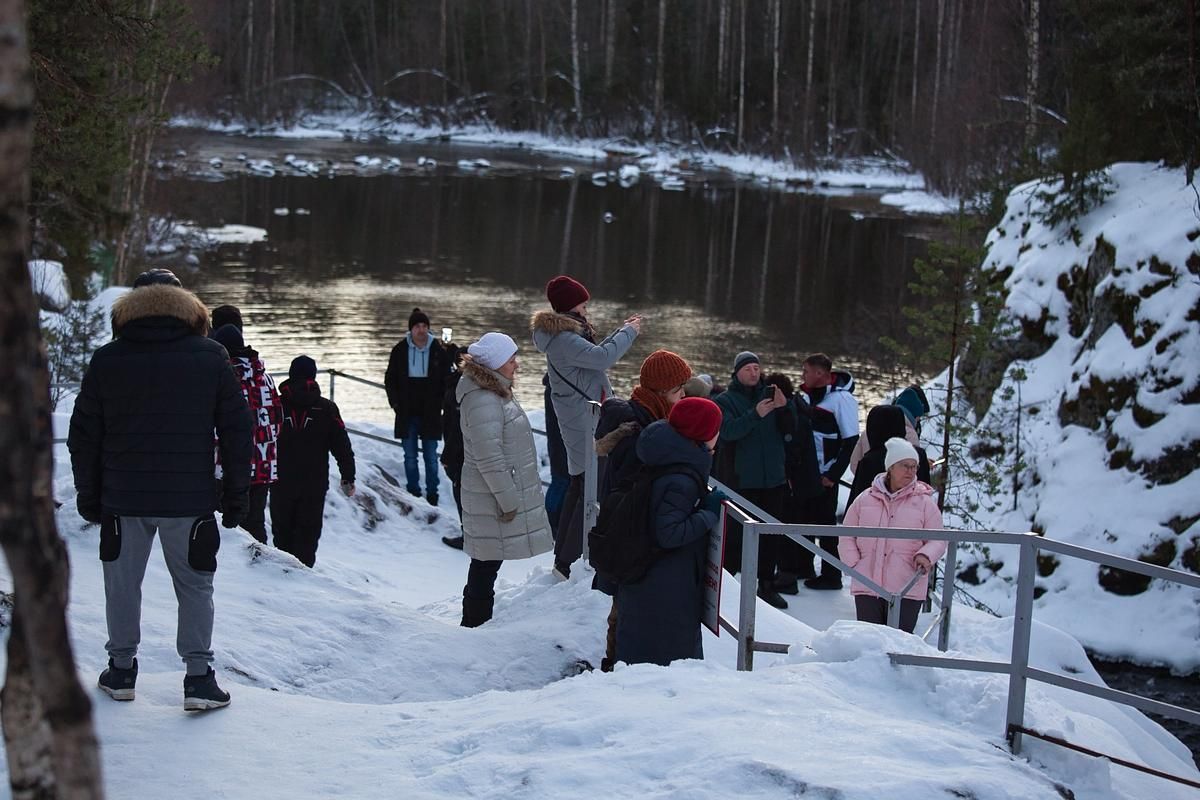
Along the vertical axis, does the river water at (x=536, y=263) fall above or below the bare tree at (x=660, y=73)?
below

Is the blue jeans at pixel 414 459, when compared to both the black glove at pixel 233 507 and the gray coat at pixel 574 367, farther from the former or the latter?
the black glove at pixel 233 507

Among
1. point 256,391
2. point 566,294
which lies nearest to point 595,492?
point 566,294

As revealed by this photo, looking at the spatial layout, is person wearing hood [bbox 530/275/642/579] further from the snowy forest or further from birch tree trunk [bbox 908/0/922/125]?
birch tree trunk [bbox 908/0/922/125]

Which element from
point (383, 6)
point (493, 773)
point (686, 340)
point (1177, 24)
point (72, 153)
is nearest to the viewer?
point (493, 773)

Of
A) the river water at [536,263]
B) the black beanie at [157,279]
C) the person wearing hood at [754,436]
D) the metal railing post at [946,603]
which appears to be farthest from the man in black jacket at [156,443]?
the river water at [536,263]

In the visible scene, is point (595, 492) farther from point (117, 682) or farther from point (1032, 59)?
point (1032, 59)

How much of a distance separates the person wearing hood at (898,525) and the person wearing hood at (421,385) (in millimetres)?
5095

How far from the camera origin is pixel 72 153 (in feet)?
32.0

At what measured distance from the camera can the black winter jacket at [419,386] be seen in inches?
442

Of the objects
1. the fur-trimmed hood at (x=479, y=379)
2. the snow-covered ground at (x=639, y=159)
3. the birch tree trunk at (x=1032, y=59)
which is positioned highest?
the birch tree trunk at (x=1032, y=59)

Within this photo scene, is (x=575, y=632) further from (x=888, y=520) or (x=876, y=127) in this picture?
(x=876, y=127)

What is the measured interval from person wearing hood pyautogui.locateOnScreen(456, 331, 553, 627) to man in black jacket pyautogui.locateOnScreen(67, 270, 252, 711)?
2099 mm

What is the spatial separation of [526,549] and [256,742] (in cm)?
A: 248

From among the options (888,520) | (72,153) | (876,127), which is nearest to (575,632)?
(888,520)
